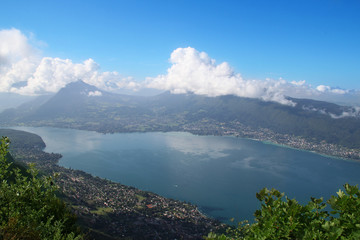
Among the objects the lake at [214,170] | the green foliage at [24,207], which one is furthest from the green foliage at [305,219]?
the lake at [214,170]

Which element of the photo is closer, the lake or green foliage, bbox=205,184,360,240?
green foliage, bbox=205,184,360,240

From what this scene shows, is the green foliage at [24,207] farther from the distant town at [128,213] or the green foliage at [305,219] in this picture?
the distant town at [128,213]

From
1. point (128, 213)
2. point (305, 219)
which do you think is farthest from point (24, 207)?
point (128, 213)

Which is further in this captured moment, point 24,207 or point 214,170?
point 214,170

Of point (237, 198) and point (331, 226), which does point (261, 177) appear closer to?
point (237, 198)

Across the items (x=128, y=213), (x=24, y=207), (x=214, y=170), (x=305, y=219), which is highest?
(x=305, y=219)

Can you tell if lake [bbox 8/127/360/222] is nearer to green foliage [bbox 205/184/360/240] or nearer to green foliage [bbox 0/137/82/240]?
green foliage [bbox 0/137/82/240]

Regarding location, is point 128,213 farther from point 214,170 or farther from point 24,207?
→ point 214,170

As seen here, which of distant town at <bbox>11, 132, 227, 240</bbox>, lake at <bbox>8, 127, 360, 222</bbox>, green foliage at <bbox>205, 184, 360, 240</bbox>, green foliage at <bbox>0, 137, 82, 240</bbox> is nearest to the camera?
green foliage at <bbox>205, 184, 360, 240</bbox>

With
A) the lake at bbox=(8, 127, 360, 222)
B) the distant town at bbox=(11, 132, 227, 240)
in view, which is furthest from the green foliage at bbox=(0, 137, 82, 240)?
the lake at bbox=(8, 127, 360, 222)
